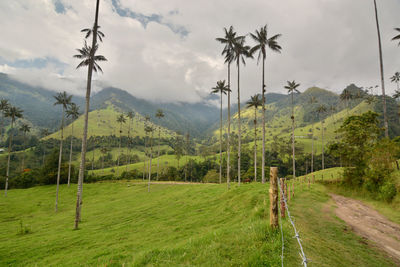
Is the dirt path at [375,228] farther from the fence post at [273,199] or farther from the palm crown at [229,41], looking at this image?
the palm crown at [229,41]

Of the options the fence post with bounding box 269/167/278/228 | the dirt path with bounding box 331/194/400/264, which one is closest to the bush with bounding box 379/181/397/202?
the dirt path with bounding box 331/194/400/264

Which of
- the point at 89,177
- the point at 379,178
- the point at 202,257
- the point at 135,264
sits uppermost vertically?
the point at 379,178

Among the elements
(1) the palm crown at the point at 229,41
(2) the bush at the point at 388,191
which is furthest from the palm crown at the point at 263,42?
(2) the bush at the point at 388,191

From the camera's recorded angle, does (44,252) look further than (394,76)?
No

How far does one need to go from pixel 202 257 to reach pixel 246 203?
1114 cm

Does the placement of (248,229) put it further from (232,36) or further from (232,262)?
(232,36)

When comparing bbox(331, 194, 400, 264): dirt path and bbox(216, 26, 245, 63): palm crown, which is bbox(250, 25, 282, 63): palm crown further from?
bbox(331, 194, 400, 264): dirt path

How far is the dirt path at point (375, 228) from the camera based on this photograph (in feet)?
32.9

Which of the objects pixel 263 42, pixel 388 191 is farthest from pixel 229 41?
pixel 388 191

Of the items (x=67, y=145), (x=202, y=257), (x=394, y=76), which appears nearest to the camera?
(x=202, y=257)

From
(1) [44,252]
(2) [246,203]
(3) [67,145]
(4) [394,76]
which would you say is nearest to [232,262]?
(2) [246,203]

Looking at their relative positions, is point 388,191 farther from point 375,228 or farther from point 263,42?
point 263,42

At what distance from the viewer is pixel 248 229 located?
9.09 meters

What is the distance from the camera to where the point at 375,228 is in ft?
41.6
